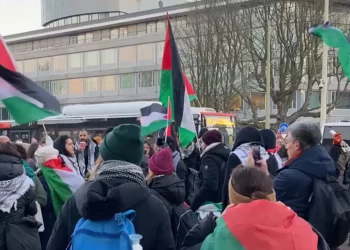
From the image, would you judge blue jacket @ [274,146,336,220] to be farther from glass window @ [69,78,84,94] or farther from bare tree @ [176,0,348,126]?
glass window @ [69,78,84,94]

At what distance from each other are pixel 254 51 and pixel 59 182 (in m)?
23.4

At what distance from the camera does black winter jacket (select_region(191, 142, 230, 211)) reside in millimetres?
6352

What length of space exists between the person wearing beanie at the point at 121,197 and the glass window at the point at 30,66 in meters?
59.3

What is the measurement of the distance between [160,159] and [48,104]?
3.88 feet

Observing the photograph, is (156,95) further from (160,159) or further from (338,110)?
(160,159)

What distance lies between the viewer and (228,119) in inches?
838

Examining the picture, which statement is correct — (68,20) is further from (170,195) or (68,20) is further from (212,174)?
(170,195)

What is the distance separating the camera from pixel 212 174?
20.9 ft

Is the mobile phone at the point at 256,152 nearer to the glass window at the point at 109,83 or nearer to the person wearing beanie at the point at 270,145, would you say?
the person wearing beanie at the point at 270,145

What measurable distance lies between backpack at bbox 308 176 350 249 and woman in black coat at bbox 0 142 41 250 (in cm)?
233

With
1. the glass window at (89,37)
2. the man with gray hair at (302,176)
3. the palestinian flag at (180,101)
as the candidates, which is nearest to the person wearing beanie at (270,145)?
the man with gray hair at (302,176)

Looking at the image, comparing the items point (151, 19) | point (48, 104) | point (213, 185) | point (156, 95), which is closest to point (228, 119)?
point (213, 185)

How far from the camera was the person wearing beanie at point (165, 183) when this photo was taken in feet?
15.6

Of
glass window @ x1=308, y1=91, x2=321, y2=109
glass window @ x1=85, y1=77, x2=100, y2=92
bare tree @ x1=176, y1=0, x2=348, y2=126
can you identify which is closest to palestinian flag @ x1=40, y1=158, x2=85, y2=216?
bare tree @ x1=176, y1=0, x2=348, y2=126
